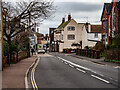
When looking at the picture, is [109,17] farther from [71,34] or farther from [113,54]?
[71,34]

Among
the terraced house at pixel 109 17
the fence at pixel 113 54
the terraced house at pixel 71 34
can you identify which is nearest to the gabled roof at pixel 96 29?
the terraced house at pixel 71 34

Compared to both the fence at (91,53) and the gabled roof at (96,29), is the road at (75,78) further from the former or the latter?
the gabled roof at (96,29)

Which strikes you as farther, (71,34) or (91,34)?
(71,34)

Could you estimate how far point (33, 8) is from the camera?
2275cm

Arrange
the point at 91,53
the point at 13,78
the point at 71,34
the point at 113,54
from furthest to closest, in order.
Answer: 1. the point at 71,34
2. the point at 91,53
3. the point at 113,54
4. the point at 13,78

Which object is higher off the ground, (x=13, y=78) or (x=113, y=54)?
(x=113, y=54)

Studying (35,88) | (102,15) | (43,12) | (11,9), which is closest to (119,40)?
(43,12)

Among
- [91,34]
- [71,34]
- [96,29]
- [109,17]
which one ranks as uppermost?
[109,17]

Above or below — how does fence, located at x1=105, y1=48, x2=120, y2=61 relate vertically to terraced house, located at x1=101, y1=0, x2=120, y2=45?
below

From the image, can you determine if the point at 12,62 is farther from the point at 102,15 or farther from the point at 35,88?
the point at 102,15

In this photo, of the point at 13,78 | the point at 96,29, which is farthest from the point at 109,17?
the point at 13,78

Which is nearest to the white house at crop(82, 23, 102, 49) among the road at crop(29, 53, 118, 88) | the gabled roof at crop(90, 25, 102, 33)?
the gabled roof at crop(90, 25, 102, 33)

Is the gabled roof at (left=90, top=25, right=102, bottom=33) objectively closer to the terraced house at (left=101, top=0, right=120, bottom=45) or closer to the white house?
the white house

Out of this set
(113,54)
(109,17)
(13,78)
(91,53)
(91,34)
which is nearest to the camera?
(13,78)
